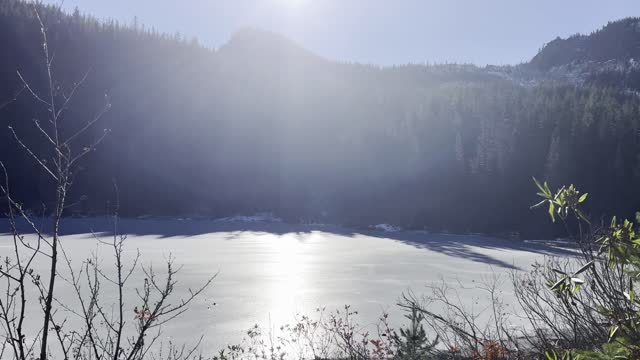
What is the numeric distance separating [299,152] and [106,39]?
173 ft

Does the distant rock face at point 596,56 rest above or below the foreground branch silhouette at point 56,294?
above

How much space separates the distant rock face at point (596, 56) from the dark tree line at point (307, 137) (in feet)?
295

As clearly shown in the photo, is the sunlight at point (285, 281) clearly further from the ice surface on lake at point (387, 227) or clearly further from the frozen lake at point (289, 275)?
the ice surface on lake at point (387, 227)

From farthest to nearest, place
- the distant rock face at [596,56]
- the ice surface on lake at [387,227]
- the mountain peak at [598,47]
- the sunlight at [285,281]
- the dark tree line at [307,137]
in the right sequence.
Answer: the mountain peak at [598,47] → the distant rock face at [596,56] → the dark tree line at [307,137] → the ice surface on lake at [387,227] → the sunlight at [285,281]

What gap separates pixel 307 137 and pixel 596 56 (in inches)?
5735

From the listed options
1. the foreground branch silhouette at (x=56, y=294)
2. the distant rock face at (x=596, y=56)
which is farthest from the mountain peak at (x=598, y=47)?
the foreground branch silhouette at (x=56, y=294)

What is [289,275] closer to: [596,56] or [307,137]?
[307,137]

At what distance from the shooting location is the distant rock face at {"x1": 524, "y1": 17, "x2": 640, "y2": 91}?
500 feet

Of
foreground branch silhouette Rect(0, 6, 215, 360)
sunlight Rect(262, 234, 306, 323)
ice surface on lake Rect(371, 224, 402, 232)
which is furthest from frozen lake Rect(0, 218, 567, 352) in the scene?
ice surface on lake Rect(371, 224, 402, 232)

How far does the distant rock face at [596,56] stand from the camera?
500 feet

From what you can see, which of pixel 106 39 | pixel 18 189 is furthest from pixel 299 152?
pixel 106 39

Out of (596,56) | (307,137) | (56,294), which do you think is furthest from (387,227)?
(596,56)

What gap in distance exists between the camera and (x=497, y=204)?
168 ft

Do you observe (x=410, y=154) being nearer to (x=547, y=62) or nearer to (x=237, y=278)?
(x=237, y=278)
